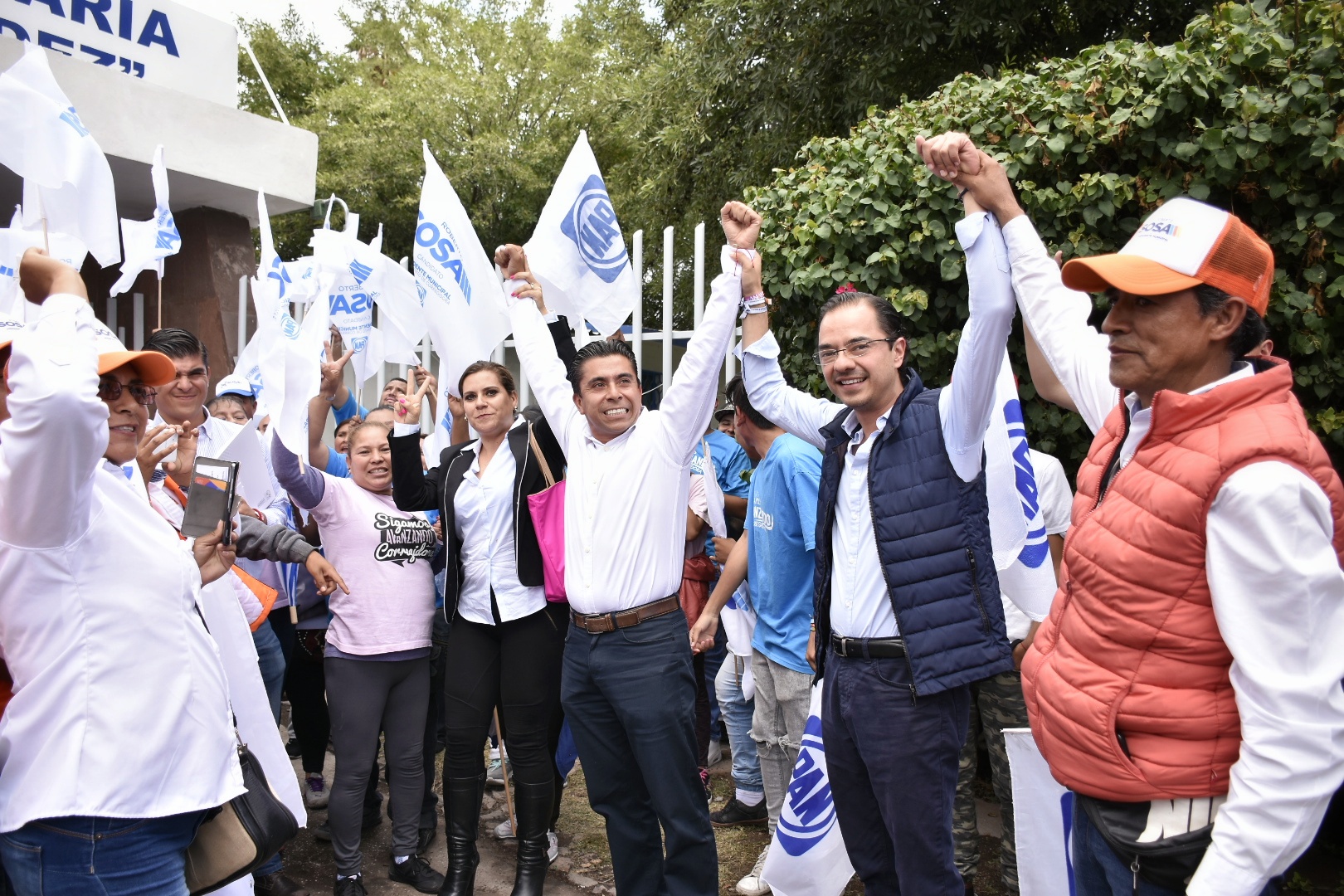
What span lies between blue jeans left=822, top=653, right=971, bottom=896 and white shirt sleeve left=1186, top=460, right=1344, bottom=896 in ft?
3.68

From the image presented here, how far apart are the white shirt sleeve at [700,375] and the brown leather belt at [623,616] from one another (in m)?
0.51

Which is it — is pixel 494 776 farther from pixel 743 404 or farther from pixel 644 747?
pixel 743 404

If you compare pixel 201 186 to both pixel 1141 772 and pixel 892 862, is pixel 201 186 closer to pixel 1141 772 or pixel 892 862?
pixel 892 862

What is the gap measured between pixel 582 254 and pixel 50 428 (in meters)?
3.02

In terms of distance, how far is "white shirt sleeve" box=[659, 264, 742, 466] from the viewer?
338cm

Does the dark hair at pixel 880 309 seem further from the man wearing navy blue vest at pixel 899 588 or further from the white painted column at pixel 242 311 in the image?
the white painted column at pixel 242 311

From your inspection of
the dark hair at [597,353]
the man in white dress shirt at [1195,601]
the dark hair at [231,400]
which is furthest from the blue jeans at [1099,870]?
the dark hair at [231,400]

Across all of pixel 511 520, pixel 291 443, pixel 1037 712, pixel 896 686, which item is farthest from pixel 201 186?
pixel 1037 712

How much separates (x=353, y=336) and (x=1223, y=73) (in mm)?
5098

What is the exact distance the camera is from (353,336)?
21.9 ft

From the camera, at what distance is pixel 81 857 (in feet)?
6.87

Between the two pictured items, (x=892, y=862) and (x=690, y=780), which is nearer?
(x=892, y=862)

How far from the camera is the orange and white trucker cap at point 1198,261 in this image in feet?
6.18

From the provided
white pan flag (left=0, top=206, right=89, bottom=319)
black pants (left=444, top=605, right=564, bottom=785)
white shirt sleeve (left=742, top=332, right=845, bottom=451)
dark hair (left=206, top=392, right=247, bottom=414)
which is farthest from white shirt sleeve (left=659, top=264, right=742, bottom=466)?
dark hair (left=206, top=392, right=247, bottom=414)
